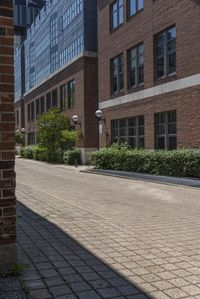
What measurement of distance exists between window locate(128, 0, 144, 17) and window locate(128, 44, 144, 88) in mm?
2231

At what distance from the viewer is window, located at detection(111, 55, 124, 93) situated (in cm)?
3033

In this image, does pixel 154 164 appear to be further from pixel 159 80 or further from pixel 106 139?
pixel 106 139

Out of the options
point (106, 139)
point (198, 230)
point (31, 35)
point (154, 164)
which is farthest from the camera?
point (31, 35)

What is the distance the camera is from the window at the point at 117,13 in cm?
3011

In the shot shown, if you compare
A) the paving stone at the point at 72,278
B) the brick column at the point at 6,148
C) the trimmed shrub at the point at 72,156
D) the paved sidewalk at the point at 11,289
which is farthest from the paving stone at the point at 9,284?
the trimmed shrub at the point at 72,156

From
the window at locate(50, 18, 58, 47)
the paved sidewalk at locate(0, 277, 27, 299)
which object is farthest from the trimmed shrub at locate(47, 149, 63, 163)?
the paved sidewalk at locate(0, 277, 27, 299)

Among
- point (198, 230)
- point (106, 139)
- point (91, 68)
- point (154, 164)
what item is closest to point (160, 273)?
point (198, 230)

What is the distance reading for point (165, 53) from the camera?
24.2 meters

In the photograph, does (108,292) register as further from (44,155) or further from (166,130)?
(44,155)

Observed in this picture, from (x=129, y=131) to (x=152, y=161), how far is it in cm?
693

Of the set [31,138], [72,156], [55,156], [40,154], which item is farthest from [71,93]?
[31,138]

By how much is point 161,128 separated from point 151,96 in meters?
1.97

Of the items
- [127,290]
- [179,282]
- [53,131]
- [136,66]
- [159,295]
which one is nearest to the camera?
[159,295]

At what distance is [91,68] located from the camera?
3662 cm
